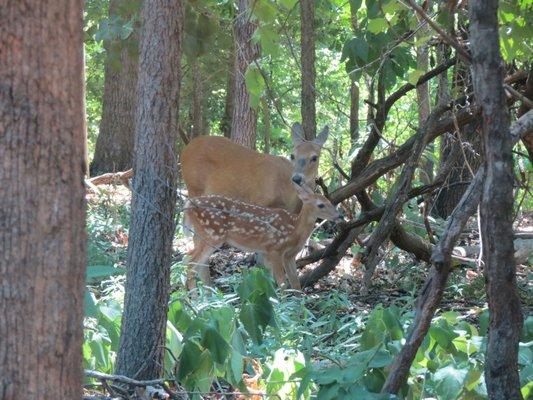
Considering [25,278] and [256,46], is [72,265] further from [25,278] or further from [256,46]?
[256,46]

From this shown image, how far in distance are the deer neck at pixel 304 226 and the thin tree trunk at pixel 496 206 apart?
17.2ft

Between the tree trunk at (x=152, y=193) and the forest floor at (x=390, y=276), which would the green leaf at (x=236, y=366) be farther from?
the forest floor at (x=390, y=276)

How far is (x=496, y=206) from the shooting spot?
3053mm

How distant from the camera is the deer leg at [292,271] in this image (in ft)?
26.2

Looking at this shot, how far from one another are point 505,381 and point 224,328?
154cm

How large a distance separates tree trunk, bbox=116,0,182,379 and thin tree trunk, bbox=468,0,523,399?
1628 mm

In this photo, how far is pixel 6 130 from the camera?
2.35 meters

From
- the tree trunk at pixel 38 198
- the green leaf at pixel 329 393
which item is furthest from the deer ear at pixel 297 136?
the tree trunk at pixel 38 198

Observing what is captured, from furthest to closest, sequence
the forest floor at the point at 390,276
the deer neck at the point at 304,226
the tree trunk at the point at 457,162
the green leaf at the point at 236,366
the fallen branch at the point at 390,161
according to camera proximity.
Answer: the deer neck at the point at 304,226
the forest floor at the point at 390,276
the tree trunk at the point at 457,162
the fallen branch at the point at 390,161
the green leaf at the point at 236,366

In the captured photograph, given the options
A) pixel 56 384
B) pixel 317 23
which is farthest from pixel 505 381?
pixel 317 23

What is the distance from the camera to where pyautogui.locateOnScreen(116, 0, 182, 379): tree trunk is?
423cm

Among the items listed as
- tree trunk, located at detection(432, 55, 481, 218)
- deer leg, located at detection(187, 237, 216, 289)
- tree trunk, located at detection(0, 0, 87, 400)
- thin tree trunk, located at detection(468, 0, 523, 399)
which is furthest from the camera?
deer leg, located at detection(187, 237, 216, 289)

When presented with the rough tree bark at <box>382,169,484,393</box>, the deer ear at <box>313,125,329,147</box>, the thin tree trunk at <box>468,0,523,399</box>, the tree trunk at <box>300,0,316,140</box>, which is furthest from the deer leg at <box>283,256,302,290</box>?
the thin tree trunk at <box>468,0,523,399</box>

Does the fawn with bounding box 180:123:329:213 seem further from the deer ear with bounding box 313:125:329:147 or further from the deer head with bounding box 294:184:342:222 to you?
the deer head with bounding box 294:184:342:222
